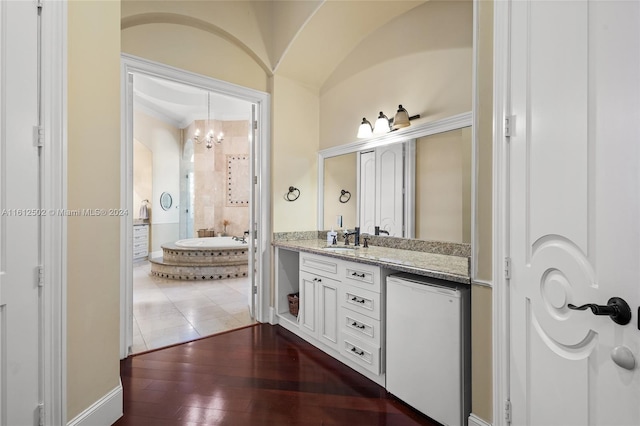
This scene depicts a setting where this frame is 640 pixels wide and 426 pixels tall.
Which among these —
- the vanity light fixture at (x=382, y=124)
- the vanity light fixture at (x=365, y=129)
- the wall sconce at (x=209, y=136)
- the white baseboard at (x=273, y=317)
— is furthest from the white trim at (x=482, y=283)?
the wall sconce at (x=209, y=136)

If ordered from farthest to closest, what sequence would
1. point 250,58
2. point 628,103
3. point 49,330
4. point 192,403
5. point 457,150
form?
1. point 250,58
2. point 457,150
3. point 192,403
4. point 49,330
5. point 628,103

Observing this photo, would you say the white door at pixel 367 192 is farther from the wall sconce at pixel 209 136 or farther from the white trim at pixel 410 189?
the wall sconce at pixel 209 136

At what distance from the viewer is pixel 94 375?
1691 mm

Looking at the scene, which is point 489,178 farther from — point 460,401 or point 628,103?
point 460,401

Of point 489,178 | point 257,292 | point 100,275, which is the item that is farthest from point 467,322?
point 257,292

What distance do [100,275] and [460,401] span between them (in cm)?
211

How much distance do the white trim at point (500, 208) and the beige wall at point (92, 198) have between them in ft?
6.81

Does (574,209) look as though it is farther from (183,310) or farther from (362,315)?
(183,310)

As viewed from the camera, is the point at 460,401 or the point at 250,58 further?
the point at 250,58

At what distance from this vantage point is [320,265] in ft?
8.77

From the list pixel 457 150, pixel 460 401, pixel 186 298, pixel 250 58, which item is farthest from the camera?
pixel 186 298

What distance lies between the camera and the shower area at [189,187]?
18.2 feet

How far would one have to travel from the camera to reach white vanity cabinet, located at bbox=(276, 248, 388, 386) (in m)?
→ 2.15

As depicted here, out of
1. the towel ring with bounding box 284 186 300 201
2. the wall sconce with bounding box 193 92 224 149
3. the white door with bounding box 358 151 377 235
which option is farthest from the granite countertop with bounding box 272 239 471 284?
the wall sconce with bounding box 193 92 224 149
